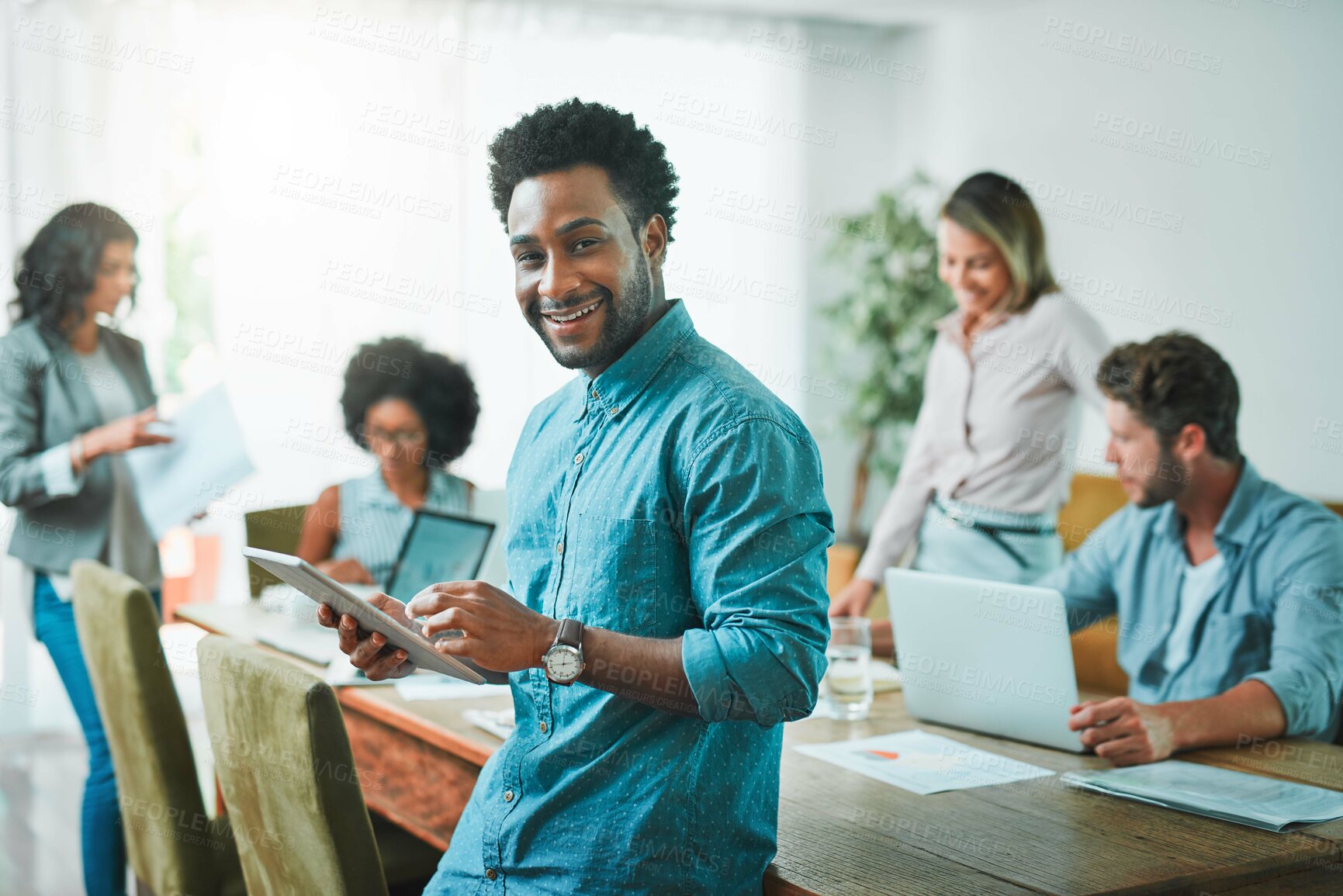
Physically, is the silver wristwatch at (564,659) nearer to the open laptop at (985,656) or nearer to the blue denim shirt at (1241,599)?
the open laptop at (985,656)

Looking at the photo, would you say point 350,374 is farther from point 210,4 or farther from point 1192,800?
point 1192,800

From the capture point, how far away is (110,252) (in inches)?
117

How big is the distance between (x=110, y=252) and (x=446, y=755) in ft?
5.57

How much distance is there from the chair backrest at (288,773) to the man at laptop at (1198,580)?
39.7 inches

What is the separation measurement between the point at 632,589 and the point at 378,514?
6.08 feet

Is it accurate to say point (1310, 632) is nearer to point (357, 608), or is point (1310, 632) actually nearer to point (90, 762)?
point (357, 608)

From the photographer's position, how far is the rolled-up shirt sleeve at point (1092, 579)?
7.47ft

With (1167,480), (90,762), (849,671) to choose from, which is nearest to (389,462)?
(90,762)

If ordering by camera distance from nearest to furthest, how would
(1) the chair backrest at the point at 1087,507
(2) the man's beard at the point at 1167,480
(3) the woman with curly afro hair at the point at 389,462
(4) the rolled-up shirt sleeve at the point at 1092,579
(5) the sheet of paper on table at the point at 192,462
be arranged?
(2) the man's beard at the point at 1167,480, (4) the rolled-up shirt sleeve at the point at 1092,579, (5) the sheet of paper on table at the point at 192,462, (3) the woman with curly afro hair at the point at 389,462, (1) the chair backrest at the point at 1087,507

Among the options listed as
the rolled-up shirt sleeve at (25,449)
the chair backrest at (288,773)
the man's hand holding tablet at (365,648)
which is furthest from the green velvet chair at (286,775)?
the rolled-up shirt sleeve at (25,449)

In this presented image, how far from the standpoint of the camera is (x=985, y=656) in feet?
6.18

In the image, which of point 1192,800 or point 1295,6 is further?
point 1295,6

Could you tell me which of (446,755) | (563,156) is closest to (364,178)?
(446,755)

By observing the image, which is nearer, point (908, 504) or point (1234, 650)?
point (1234, 650)
